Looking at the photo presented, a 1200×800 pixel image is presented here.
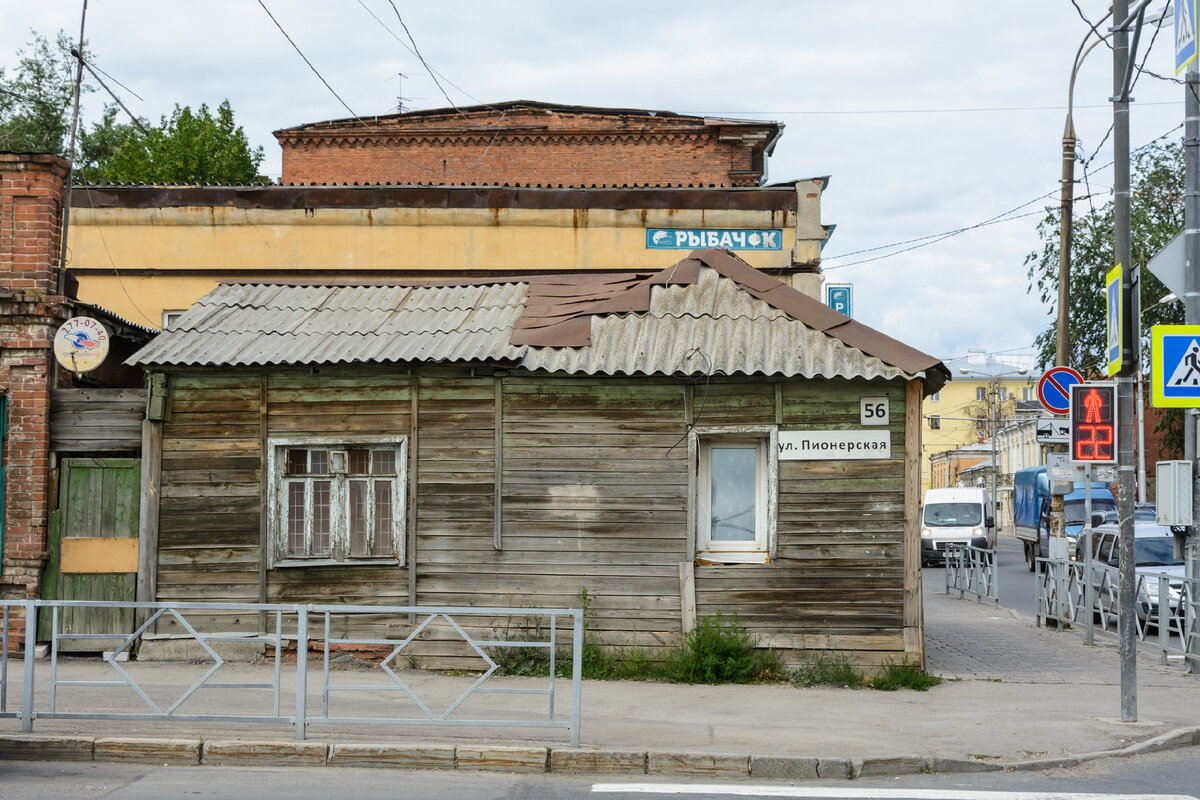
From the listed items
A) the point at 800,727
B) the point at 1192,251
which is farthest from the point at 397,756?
the point at 1192,251

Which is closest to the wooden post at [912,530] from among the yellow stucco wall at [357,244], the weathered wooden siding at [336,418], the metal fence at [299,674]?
the metal fence at [299,674]

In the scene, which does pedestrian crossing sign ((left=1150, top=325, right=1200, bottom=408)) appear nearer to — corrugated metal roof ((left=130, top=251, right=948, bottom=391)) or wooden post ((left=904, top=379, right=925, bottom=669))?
corrugated metal roof ((left=130, top=251, right=948, bottom=391))

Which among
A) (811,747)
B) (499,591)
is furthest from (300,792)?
(499,591)

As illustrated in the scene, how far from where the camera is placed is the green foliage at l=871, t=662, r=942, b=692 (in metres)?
11.2

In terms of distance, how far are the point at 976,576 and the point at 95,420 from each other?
17062mm

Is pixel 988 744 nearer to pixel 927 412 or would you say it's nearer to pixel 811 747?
pixel 811 747

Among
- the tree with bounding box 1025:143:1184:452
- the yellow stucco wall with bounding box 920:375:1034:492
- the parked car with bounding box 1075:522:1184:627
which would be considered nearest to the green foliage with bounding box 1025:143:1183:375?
the tree with bounding box 1025:143:1184:452

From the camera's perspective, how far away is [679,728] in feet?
29.3

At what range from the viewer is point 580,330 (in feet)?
39.9

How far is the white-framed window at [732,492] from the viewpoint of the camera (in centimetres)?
1173

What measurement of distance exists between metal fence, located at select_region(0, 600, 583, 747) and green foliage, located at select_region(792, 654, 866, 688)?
250 cm

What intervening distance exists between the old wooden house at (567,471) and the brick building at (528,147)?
1918 cm

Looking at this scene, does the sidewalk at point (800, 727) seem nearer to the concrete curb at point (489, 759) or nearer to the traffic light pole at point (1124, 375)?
the concrete curb at point (489, 759)

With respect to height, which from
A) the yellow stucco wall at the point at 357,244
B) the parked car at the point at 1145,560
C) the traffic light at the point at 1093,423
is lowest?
the parked car at the point at 1145,560
